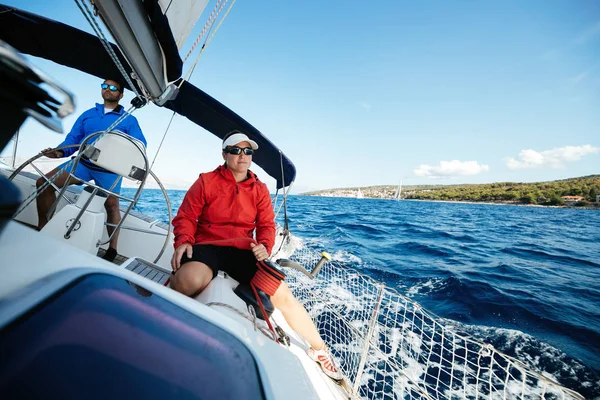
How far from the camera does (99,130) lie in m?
2.37

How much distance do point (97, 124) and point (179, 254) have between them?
6.14 feet

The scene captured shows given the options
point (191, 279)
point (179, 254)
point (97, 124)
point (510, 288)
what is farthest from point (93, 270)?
point (510, 288)

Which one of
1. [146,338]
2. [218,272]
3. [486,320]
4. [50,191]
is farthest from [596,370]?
[50,191]

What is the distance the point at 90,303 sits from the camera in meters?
0.51

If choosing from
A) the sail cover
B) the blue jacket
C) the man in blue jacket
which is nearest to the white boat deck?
the sail cover

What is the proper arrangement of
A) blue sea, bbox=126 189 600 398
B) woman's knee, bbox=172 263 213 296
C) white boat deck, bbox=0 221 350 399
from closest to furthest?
1. white boat deck, bbox=0 221 350 399
2. woman's knee, bbox=172 263 213 296
3. blue sea, bbox=126 189 600 398

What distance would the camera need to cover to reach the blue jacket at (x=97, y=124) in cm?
243

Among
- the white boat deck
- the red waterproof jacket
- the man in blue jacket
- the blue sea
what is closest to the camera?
the white boat deck

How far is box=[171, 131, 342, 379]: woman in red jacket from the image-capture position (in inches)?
60.7

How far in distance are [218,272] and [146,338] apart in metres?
1.18

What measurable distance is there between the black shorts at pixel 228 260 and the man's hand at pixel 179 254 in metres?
0.03

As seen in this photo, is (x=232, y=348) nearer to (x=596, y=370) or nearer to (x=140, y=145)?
(x=140, y=145)

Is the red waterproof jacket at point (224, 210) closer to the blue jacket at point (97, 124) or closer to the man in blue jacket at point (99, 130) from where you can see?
the man in blue jacket at point (99, 130)

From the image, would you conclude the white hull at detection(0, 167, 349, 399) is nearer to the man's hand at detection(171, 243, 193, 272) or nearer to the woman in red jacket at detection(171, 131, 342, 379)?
the woman in red jacket at detection(171, 131, 342, 379)
